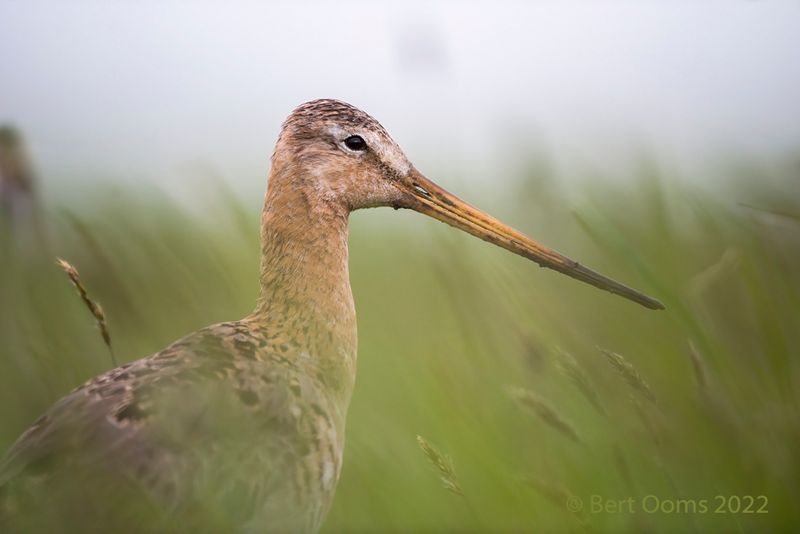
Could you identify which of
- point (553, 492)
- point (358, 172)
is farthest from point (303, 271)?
point (553, 492)

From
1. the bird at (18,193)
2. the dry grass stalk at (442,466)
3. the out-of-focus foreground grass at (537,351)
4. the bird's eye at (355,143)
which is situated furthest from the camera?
the bird's eye at (355,143)

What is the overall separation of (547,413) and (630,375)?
0.64 feet

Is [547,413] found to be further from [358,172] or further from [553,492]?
[358,172]

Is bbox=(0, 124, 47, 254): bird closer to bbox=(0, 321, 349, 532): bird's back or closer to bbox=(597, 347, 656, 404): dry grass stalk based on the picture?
bbox=(0, 321, 349, 532): bird's back

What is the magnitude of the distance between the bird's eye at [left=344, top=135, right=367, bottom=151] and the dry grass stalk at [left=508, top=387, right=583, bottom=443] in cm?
88

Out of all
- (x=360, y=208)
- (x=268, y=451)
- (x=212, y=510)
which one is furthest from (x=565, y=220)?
(x=212, y=510)

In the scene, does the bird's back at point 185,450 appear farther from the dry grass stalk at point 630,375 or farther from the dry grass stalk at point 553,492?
the dry grass stalk at point 630,375

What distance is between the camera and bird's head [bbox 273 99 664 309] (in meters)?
2.26

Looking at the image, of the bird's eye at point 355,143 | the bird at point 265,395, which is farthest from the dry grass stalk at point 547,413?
the bird's eye at point 355,143

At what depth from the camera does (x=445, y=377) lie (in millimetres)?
2131

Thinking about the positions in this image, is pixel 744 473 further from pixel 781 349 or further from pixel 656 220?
pixel 656 220

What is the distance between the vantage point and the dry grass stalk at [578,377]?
5.72 feet

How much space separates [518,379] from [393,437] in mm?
417

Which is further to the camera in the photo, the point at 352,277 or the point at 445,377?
the point at 352,277
